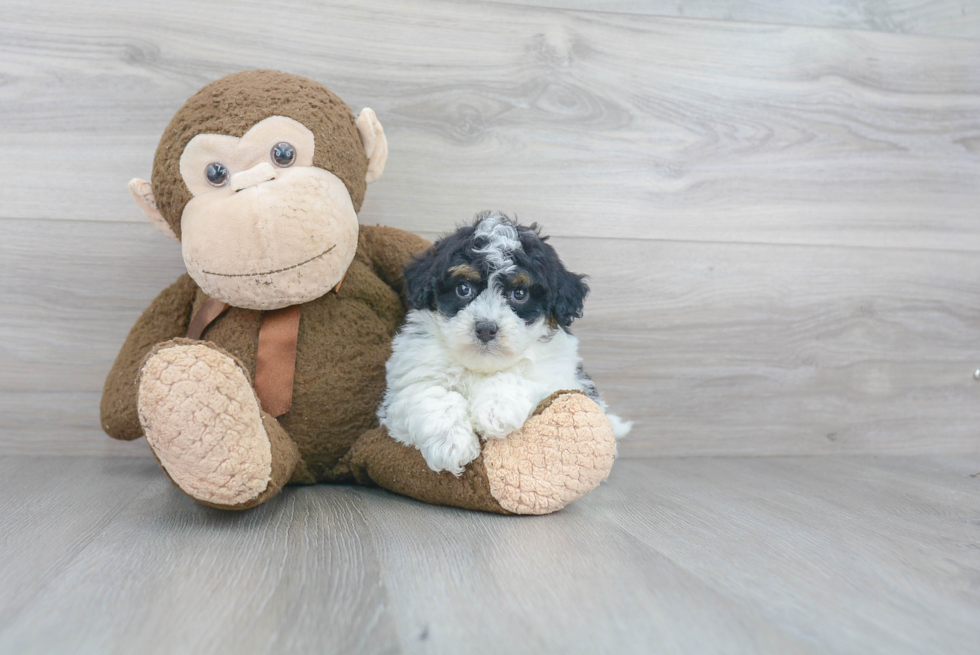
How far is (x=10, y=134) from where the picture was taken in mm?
1357

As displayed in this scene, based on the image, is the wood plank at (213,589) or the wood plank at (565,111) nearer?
the wood plank at (213,589)

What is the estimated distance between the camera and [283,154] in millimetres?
1076

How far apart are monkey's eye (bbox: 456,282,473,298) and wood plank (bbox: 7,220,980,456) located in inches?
20.6

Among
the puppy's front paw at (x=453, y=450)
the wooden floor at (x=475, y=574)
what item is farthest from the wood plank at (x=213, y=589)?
the puppy's front paw at (x=453, y=450)

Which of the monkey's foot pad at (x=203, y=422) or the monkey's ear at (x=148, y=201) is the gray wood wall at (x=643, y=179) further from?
the monkey's foot pad at (x=203, y=422)

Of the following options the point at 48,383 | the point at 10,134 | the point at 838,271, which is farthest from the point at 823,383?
the point at 10,134

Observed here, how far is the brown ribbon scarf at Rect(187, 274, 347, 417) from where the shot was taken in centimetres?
112

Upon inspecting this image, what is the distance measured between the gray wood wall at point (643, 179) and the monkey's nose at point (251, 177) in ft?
1.35

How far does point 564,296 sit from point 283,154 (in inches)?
19.6

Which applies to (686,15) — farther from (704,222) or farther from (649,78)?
(704,222)

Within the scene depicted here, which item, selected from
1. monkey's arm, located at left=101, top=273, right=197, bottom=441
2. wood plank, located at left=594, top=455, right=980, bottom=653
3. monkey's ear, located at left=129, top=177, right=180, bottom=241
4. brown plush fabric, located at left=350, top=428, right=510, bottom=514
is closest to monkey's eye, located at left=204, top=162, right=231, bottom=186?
monkey's ear, located at left=129, top=177, right=180, bottom=241

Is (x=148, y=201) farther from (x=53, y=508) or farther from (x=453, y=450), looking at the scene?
(x=453, y=450)

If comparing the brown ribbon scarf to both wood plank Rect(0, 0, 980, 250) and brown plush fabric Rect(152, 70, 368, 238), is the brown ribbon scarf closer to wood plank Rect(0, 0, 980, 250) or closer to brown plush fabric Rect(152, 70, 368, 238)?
brown plush fabric Rect(152, 70, 368, 238)

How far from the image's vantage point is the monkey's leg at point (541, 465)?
1.02 metres
